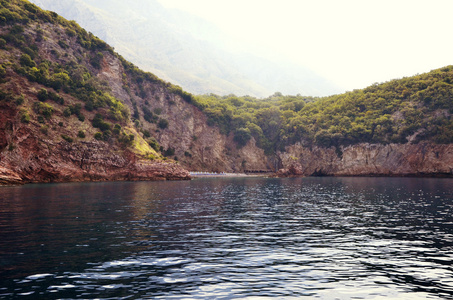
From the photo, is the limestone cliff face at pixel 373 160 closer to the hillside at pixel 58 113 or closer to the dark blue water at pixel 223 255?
the hillside at pixel 58 113

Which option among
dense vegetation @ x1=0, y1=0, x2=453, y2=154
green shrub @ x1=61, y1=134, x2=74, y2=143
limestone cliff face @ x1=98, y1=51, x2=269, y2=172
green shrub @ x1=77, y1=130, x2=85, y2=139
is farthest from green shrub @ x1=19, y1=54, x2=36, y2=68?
limestone cliff face @ x1=98, y1=51, x2=269, y2=172

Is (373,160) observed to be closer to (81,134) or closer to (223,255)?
(81,134)

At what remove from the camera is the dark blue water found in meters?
12.1

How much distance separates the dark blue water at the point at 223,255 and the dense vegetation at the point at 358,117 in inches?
4111

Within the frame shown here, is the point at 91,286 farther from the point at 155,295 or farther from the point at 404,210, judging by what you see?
the point at 404,210

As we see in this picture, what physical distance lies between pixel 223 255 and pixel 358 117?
139145mm

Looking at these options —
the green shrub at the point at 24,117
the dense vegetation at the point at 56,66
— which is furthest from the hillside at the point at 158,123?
the dense vegetation at the point at 56,66

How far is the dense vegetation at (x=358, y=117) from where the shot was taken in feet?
390

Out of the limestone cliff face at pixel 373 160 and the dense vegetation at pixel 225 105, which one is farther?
the limestone cliff face at pixel 373 160

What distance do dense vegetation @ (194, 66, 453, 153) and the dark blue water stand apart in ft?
343

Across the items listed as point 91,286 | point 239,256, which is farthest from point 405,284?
point 91,286

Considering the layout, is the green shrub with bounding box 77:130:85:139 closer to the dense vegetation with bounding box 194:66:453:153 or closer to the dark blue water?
the dark blue water

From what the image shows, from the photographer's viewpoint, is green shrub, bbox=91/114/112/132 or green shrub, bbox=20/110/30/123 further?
green shrub, bbox=91/114/112/132

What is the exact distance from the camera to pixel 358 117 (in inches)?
5576
